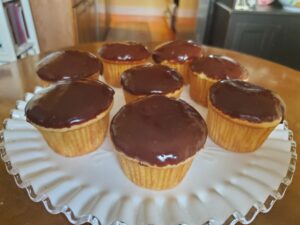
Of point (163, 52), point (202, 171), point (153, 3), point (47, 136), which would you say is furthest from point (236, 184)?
point (153, 3)

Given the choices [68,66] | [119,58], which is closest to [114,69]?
[119,58]

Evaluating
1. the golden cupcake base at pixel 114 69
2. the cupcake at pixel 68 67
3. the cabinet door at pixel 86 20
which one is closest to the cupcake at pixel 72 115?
the cupcake at pixel 68 67

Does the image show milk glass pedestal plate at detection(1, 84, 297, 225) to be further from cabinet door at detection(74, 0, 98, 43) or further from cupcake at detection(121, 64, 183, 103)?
cabinet door at detection(74, 0, 98, 43)

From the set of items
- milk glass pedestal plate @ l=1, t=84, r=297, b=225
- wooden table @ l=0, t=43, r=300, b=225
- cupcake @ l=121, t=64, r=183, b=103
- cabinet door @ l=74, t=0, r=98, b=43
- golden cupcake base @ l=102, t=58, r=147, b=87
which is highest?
cupcake @ l=121, t=64, r=183, b=103

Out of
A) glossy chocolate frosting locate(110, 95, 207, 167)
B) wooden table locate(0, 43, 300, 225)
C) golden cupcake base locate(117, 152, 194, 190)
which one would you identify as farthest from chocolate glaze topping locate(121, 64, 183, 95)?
wooden table locate(0, 43, 300, 225)

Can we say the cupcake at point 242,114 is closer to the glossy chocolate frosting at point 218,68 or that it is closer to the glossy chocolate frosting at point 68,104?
the glossy chocolate frosting at point 218,68

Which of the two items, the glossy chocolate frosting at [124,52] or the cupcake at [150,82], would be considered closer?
the cupcake at [150,82]
